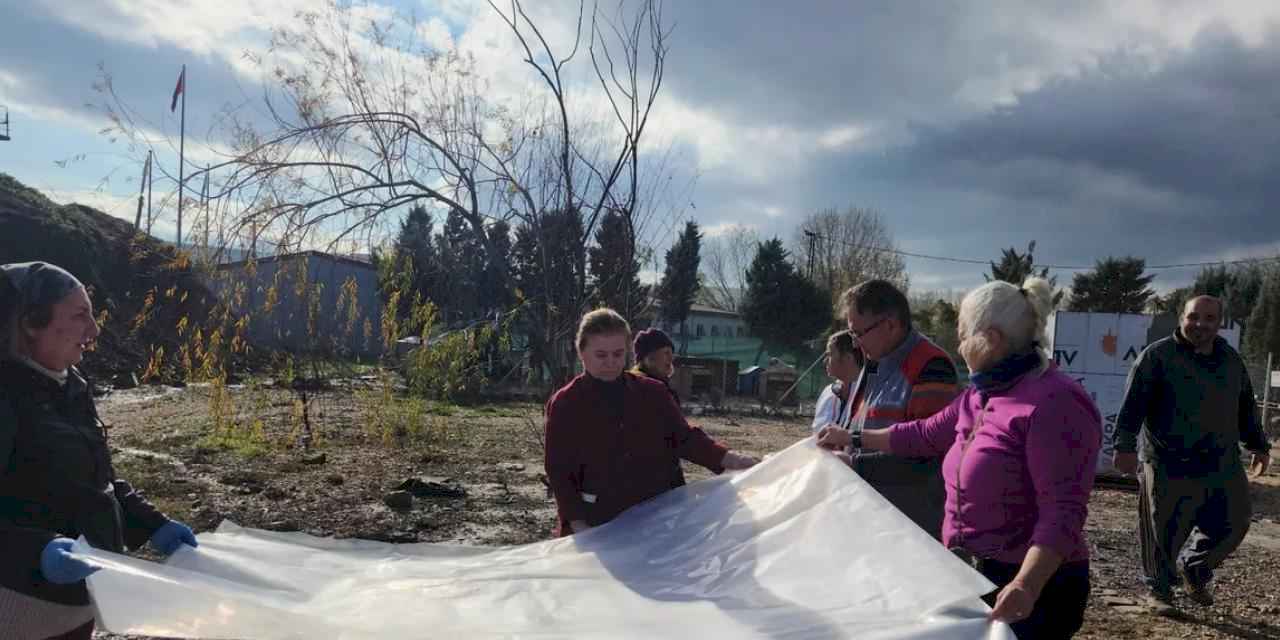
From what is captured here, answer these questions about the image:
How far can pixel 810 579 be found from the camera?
7.80 ft

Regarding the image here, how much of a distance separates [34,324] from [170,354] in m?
9.20

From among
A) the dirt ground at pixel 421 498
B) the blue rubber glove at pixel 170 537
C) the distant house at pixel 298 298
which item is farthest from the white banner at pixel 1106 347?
the blue rubber glove at pixel 170 537

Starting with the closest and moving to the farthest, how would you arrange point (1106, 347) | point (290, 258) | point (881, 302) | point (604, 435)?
1. point (881, 302)
2. point (604, 435)
3. point (290, 258)
4. point (1106, 347)

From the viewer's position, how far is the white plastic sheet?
6.79 feet

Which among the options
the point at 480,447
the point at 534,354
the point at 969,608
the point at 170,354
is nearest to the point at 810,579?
the point at 969,608

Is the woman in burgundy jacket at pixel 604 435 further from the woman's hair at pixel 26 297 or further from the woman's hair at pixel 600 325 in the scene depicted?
the woman's hair at pixel 26 297

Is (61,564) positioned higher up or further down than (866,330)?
further down

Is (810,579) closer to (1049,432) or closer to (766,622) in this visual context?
(766,622)

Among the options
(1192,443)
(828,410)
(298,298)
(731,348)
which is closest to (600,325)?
(828,410)

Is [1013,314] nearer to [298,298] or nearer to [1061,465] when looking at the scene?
[1061,465]

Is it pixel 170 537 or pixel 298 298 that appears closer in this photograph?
pixel 170 537

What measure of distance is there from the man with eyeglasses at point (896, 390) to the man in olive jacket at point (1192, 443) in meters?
2.41

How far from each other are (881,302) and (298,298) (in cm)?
→ 644

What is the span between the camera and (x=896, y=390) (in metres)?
2.96
